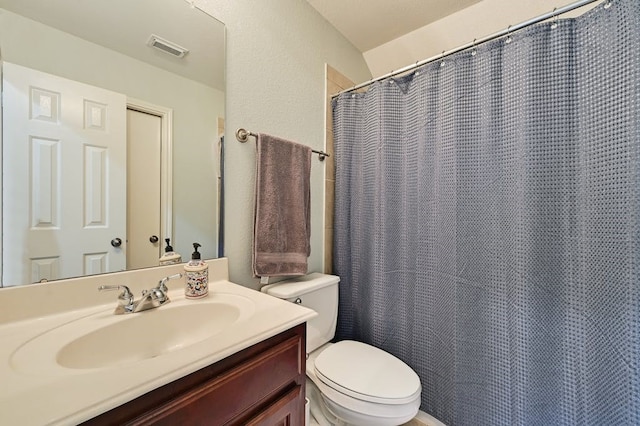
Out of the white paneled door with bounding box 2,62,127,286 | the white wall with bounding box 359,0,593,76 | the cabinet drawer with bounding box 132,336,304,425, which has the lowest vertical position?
the cabinet drawer with bounding box 132,336,304,425

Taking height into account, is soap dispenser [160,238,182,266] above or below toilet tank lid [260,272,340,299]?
above

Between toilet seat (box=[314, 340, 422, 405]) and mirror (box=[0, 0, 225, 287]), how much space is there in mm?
709

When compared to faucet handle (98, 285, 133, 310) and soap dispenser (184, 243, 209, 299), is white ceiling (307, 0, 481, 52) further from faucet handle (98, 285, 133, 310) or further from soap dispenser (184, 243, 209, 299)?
faucet handle (98, 285, 133, 310)

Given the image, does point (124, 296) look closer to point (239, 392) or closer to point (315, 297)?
point (239, 392)

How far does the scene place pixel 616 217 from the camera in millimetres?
822

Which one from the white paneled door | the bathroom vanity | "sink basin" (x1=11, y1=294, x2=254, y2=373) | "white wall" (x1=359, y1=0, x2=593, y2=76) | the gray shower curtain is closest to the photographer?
the bathroom vanity

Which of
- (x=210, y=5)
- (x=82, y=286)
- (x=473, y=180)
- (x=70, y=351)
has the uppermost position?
(x=210, y=5)

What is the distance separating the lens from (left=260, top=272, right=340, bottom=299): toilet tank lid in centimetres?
110

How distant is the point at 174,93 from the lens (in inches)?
37.3

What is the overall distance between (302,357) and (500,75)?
1333mm

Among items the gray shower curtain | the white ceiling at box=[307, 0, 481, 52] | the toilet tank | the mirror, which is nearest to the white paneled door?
the mirror

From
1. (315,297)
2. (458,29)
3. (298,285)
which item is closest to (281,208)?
(298,285)

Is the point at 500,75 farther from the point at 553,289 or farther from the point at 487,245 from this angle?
the point at 553,289

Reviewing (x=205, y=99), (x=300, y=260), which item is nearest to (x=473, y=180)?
(x=300, y=260)
